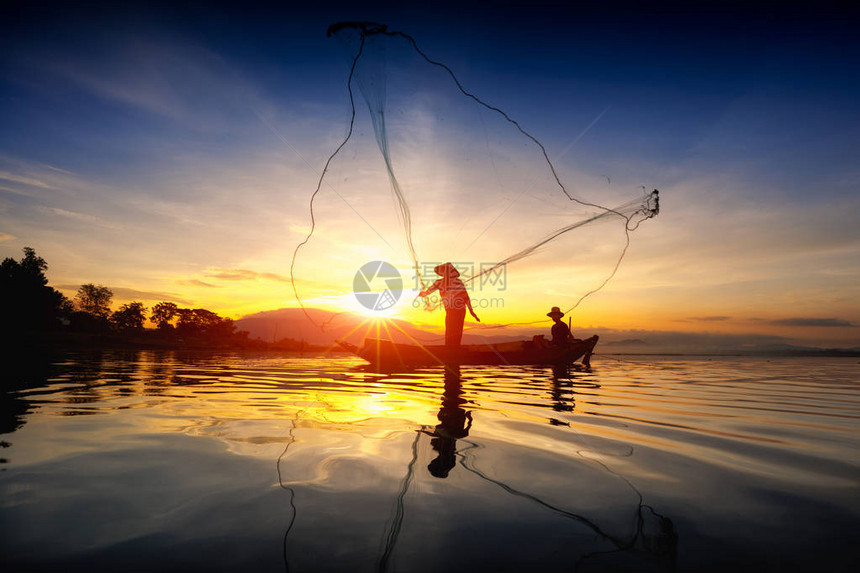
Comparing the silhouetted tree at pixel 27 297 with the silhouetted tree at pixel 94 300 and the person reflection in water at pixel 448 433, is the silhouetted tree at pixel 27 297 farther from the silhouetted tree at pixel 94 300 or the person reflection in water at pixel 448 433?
the person reflection in water at pixel 448 433

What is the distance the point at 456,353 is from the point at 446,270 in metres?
4.64

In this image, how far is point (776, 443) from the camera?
506 cm

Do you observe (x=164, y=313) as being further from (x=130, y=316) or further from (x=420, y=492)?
(x=420, y=492)

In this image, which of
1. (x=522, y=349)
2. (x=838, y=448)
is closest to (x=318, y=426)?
(x=838, y=448)

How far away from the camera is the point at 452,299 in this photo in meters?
19.0

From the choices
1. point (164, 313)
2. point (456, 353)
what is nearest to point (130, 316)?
point (164, 313)

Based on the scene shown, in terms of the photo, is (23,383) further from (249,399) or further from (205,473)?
(205,473)

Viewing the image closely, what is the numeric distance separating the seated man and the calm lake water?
A: 16366 mm

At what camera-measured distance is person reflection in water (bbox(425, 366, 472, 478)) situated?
3.85m

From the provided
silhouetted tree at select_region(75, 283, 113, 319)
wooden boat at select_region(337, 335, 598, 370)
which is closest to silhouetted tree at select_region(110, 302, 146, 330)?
silhouetted tree at select_region(75, 283, 113, 319)

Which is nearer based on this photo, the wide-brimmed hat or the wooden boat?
the wide-brimmed hat

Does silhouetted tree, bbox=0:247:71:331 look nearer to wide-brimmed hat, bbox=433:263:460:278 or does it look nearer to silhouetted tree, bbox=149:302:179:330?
silhouetted tree, bbox=149:302:179:330

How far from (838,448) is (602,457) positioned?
10.6ft

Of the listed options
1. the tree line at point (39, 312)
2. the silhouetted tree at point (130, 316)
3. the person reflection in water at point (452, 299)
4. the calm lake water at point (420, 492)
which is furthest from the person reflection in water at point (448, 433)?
the silhouetted tree at point (130, 316)
